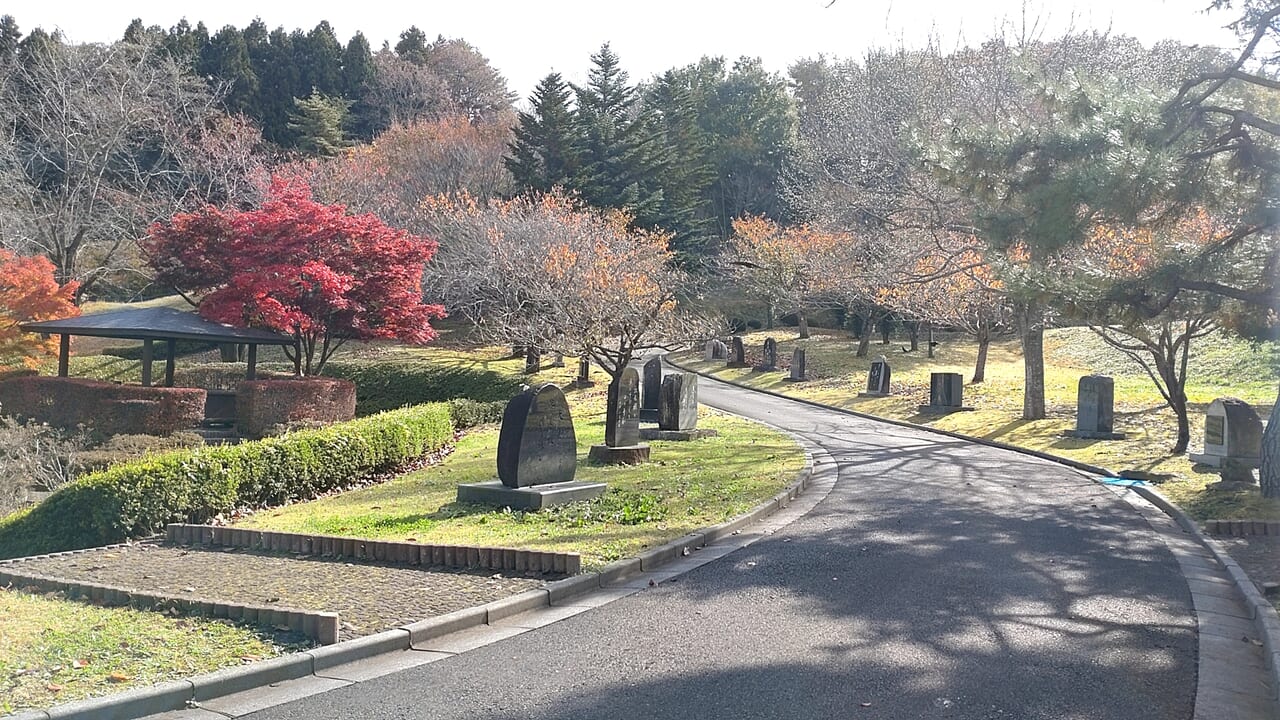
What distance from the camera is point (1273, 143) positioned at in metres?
14.1

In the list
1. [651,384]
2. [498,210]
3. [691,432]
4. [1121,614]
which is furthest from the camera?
[498,210]

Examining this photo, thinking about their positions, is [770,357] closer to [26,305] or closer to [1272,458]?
[26,305]

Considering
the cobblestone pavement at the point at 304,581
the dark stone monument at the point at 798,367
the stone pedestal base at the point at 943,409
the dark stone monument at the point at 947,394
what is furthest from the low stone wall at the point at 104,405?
the dark stone monument at the point at 798,367

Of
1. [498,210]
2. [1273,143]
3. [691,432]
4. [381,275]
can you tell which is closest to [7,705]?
[1273,143]

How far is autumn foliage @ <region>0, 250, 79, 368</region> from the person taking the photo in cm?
2894

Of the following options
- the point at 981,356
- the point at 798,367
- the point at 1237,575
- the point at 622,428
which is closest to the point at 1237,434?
the point at 1237,575

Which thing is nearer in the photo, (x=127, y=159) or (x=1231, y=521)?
(x=1231, y=521)

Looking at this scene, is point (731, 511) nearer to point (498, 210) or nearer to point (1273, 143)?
point (1273, 143)

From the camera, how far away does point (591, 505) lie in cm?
1330

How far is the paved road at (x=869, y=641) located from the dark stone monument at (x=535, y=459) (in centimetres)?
308

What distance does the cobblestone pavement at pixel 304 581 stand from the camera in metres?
8.21

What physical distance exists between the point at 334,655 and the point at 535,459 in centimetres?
682

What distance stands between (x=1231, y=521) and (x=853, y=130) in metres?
19.8

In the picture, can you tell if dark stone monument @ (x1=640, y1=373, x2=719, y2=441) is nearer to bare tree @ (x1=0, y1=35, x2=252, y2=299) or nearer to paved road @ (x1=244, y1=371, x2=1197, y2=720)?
paved road @ (x1=244, y1=371, x2=1197, y2=720)
